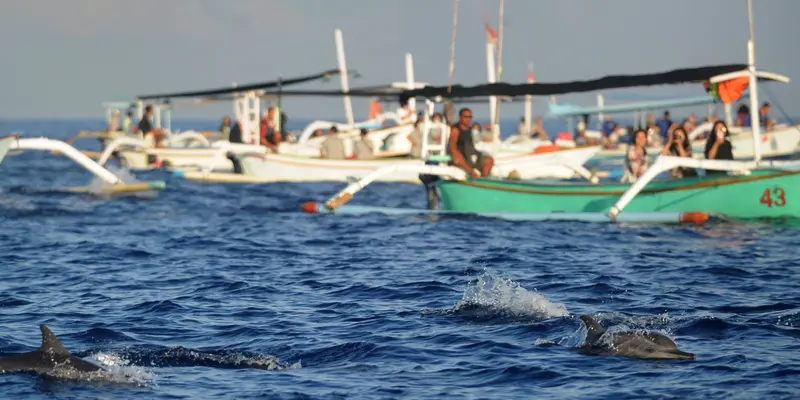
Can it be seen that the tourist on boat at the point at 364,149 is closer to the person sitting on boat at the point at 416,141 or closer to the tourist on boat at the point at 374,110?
the person sitting on boat at the point at 416,141

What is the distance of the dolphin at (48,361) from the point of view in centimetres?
990

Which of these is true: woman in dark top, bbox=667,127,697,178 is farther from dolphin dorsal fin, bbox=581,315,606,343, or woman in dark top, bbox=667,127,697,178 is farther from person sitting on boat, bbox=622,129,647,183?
dolphin dorsal fin, bbox=581,315,606,343

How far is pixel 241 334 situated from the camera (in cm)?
1201

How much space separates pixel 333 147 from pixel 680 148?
15255mm

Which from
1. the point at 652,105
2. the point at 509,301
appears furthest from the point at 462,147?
the point at 652,105

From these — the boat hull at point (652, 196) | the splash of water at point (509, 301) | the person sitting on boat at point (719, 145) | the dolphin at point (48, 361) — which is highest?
the person sitting on boat at point (719, 145)

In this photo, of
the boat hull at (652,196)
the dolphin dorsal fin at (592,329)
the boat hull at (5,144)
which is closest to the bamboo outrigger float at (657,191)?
the boat hull at (652,196)

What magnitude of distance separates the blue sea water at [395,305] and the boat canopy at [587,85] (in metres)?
2.72

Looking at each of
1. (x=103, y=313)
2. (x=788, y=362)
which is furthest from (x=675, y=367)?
(x=103, y=313)

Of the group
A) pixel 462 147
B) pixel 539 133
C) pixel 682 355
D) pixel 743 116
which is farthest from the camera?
pixel 539 133

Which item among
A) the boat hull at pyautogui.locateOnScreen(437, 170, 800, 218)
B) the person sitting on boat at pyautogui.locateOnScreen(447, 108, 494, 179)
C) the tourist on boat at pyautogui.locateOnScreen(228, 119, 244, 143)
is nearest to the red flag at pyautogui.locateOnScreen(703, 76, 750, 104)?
the boat hull at pyautogui.locateOnScreen(437, 170, 800, 218)

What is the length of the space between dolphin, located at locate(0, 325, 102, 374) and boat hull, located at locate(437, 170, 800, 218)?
13.3 meters

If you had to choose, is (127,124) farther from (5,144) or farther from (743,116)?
(5,144)

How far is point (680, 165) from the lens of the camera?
20250 millimetres
